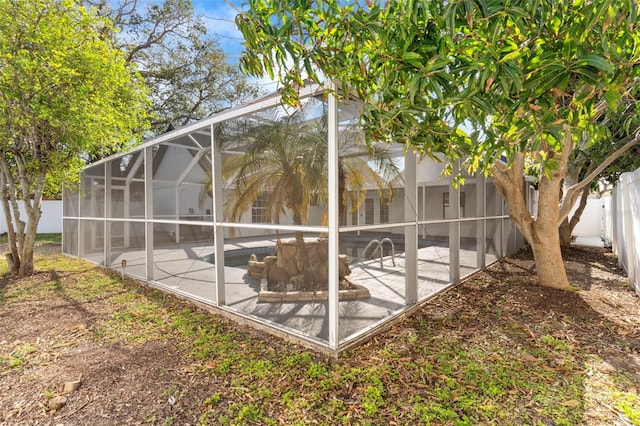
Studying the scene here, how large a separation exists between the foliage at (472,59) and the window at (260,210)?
5.16 ft

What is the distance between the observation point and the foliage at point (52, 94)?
210 inches

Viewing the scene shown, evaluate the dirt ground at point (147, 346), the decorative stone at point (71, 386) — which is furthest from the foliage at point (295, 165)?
the decorative stone at point (71, 386)

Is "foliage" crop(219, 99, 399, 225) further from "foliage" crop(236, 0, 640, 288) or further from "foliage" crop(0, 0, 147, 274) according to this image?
"foliage" crop(0, 0, 147, 274)

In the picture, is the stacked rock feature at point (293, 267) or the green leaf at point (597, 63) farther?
the stacked rock feature at point (293, 267)

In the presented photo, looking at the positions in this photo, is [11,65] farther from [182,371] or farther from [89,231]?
[182,371]

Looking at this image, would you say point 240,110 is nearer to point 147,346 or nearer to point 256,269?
point 256,269

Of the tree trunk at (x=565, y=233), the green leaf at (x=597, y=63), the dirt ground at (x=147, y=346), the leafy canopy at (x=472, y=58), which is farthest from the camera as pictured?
the tree trunk at (x=565, y=233)

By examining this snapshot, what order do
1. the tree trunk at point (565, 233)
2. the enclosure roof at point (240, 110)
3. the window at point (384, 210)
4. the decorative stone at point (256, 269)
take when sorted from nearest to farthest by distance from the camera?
the enclosure roof at point (240, 110) → the window at point (384, 210) → the decorative stone at point (256, 269) → the tree trunk at point (565, 233)

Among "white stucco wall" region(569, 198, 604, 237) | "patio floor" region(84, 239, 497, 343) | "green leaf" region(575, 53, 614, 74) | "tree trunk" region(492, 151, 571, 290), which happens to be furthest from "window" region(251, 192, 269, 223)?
"white stucco wall" region(569, 198, 604, 237)

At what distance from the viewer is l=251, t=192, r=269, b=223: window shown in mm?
3911

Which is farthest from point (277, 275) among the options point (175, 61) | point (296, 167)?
point (175, 61)

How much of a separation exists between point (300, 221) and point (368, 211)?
2.62 feet

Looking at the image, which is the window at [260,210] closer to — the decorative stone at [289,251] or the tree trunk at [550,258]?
the decorative stone at [289,251]

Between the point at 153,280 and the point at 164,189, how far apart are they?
1.82m
